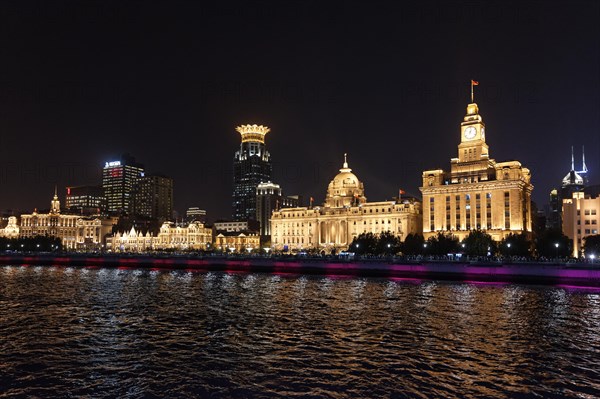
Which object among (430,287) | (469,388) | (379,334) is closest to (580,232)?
(430,287)

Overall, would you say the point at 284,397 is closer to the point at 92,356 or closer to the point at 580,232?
the point at 92,356

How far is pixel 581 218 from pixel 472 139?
1605 inches

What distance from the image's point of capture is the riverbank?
253 ft

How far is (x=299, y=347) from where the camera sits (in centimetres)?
3153

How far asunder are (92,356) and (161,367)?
5.22m

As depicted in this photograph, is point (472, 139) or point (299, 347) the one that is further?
point (472, 139)

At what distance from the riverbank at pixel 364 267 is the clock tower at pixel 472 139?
77665 millimetres

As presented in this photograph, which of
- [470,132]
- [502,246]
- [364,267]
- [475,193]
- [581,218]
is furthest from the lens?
[470,132]

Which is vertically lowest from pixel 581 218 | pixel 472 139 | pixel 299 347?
pixel 299 347

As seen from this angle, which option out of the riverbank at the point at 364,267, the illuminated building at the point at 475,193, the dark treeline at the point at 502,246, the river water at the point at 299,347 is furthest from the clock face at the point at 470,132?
the river water at the point at 299,347

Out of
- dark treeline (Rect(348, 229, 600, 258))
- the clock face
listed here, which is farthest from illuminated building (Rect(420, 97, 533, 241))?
dark treeline (Rect(348, 229, 600, 258))

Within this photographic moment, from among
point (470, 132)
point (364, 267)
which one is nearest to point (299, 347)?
point (364, 267)

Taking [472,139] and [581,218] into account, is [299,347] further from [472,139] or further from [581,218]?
[472,139]

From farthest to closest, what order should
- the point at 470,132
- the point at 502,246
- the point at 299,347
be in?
the point at 470,132 → the point at 502,246 → the point at 299,347
